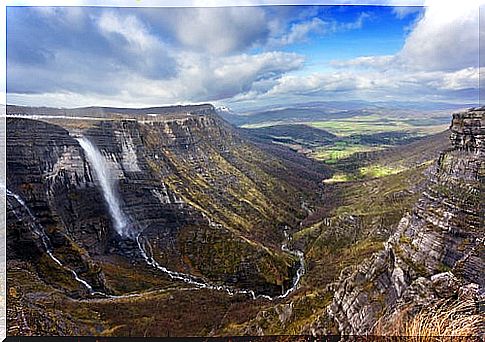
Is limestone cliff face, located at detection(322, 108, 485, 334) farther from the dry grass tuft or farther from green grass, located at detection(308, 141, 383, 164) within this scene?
green grass, located at detection(308, 141, 383, 164)

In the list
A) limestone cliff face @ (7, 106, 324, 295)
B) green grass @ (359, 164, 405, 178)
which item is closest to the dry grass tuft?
limestone cliff face @ (7, 106, 324, 295)

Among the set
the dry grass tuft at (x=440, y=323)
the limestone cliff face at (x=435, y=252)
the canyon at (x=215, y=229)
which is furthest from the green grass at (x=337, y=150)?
the dry grass tuft at (x=440, y=323)

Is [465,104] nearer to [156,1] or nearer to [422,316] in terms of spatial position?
[422,316]

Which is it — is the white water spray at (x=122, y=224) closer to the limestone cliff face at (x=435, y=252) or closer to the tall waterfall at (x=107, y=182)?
the tall waterfall at (x=107, y=182)

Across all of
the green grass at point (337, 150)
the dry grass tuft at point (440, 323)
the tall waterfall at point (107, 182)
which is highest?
the green grass at point (337, 150)

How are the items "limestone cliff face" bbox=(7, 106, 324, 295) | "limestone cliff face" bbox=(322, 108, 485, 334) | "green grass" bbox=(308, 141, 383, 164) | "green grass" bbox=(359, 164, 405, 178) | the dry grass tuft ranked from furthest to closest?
1. "green grass" bbox=(359, 164, 405, 178)
2. "green grass" bbox=(308, 141, 383, 164)
3. "limestone cliff face" bbox=(7, 106, 324, 295)
4. "limestone cliff face" bbox=(322, 108, 485, 334)
5. the dry grass tuft

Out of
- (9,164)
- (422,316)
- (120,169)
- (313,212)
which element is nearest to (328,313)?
(422,316)
